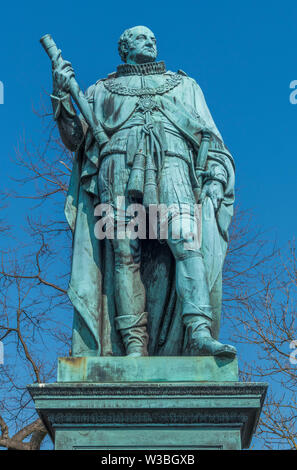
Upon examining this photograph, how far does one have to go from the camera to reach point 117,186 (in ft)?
29.6

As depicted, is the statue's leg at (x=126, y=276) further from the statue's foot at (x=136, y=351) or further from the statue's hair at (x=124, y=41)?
the statue's hair at (x=124, y=41)

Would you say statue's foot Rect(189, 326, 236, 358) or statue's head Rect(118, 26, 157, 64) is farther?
statue's head Rect(118, 26, 157, 64)

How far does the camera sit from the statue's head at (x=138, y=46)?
387 inches

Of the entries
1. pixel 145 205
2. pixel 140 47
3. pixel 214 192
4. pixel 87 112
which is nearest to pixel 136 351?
pixel 145 205

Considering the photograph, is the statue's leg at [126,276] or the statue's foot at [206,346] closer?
the statue's foot at [206,346]

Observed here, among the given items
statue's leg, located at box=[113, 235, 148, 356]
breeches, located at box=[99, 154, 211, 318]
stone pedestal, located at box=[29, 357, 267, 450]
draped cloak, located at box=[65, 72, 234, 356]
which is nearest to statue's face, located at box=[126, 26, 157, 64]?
draped cloak, located at box=[65, 72, 234, 356]

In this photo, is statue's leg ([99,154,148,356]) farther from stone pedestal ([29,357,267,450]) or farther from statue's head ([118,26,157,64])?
statue's head ([118,26,157,64])

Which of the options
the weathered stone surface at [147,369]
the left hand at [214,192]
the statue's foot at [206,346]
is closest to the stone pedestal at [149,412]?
the weathered stone surface at [147,369]

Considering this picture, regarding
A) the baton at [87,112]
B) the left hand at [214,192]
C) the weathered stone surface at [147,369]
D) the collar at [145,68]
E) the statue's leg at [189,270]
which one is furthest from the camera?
the collar at [145,68]

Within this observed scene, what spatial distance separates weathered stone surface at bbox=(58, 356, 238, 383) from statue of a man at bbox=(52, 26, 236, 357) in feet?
0.62

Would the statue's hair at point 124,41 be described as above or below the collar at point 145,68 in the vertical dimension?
above

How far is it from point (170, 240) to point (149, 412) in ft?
5.50

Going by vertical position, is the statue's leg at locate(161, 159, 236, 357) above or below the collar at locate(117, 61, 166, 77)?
below

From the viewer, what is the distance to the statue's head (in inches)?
387
